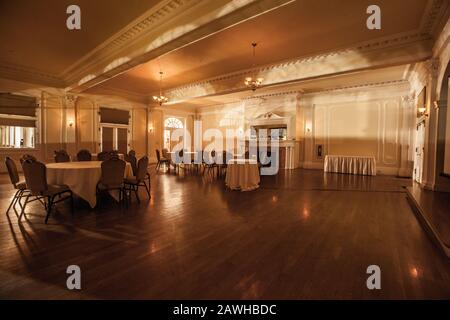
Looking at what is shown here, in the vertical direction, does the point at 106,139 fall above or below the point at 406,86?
below

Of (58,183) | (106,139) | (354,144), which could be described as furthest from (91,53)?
(354,144)

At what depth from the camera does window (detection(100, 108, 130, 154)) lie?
33.3 feet

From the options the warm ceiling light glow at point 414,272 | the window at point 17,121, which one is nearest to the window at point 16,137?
the window at point 17,121

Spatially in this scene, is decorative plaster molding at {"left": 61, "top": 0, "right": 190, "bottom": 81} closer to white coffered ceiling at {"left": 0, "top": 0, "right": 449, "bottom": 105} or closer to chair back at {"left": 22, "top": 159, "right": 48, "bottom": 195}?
white coffered ceiling at {"left": 0, "top": 0, "right": 449, "bottom": 105}

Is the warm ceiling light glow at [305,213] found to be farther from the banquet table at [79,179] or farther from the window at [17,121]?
the window at [17,121]

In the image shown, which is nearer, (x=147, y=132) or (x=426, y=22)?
(x=426, y=22)

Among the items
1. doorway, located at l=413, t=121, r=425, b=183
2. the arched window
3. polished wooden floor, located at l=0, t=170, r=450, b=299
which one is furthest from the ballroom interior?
the arched window

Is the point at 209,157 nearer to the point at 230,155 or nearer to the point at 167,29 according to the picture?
the point at 230,155

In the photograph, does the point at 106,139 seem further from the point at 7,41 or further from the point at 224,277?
the point at 224,277

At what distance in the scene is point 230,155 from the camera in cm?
730

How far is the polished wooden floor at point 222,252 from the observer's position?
5.67 ft

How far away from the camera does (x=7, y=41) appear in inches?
218

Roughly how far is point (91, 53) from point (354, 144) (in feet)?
31.8

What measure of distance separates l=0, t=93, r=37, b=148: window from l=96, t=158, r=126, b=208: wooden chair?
667cm
